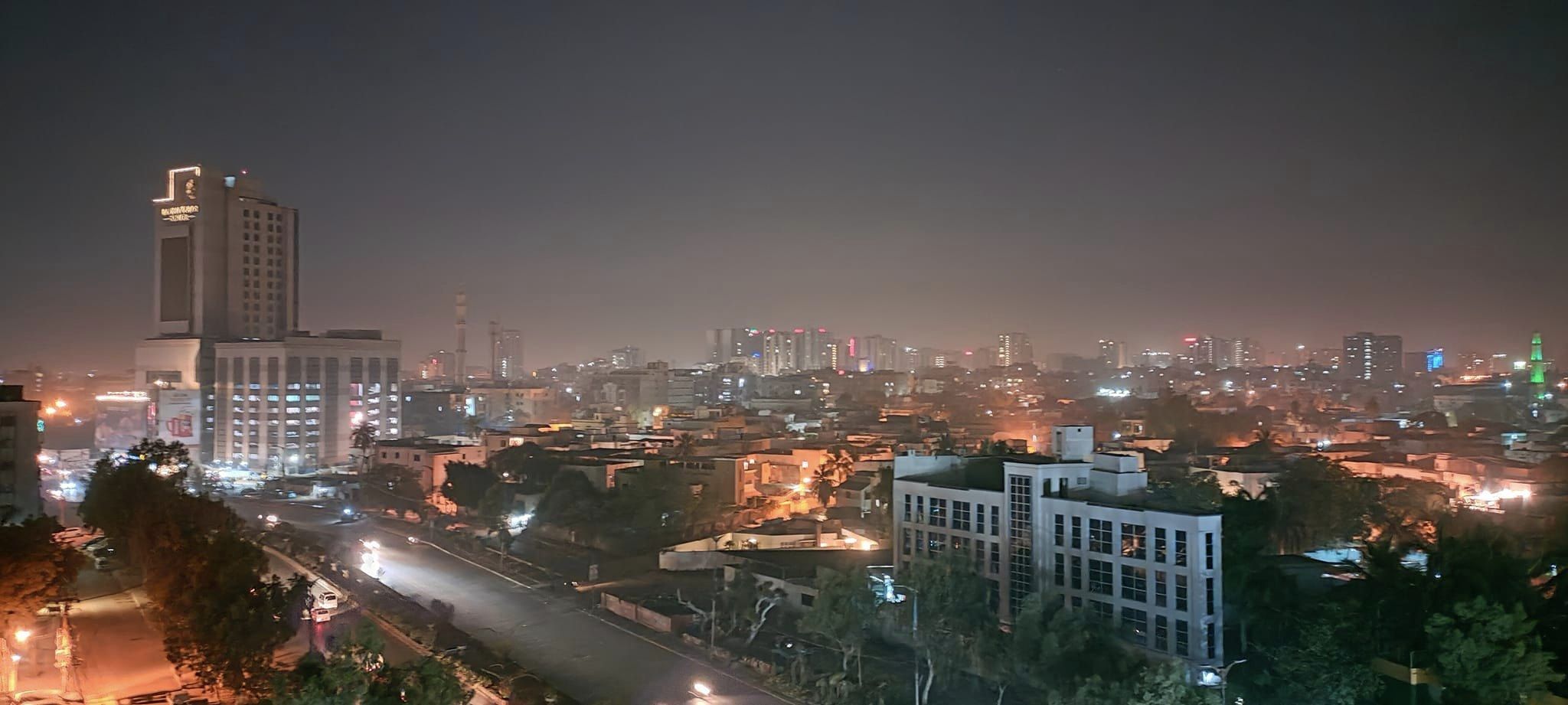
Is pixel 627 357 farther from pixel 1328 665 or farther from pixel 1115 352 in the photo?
pixel 1328 665

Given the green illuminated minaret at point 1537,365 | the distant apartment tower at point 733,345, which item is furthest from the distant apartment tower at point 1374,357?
the distant apartment tower at point 733,345

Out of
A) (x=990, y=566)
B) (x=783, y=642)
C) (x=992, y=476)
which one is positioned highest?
(x=992, y=476)

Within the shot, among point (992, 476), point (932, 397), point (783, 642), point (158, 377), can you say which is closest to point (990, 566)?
point (992, 476)

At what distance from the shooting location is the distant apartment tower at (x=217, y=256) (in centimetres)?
3850

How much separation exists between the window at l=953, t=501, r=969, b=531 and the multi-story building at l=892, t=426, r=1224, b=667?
1cm

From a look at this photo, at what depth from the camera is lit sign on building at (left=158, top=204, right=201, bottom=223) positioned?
38.7m

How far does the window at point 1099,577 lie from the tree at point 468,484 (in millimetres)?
14707

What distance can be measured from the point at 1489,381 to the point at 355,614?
183 feet

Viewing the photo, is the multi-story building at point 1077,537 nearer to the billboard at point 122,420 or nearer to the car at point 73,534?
the car at point 73,534

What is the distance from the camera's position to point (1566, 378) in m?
48.3

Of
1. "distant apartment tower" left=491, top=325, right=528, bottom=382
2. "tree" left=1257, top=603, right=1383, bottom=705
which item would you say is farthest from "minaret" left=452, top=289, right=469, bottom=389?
"tree" left=1257, top=603, right=1383, bottom=705

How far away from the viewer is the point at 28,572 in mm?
10648

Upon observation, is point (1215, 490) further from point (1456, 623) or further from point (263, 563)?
point (263, 563)

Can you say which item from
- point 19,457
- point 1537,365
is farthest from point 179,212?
point 1537,365
